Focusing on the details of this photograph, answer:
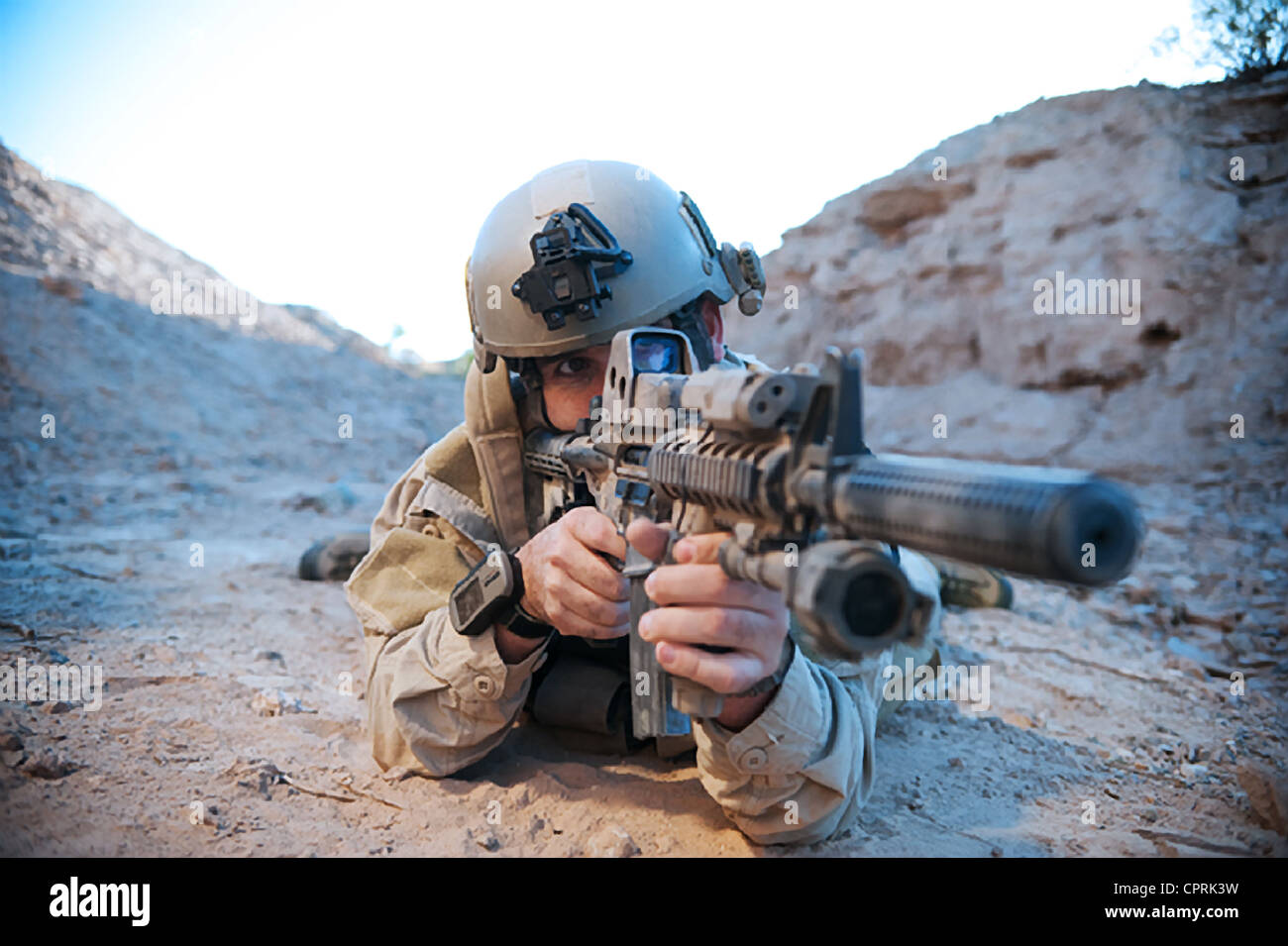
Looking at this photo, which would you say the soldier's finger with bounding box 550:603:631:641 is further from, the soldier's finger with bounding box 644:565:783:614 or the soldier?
the soldier's finger with bounding box 644:565:783:614

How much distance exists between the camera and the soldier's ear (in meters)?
3.01

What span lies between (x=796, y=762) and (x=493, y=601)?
84cm

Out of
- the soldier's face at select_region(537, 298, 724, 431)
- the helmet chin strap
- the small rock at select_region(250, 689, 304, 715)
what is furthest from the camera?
the small rock at select_region(250, 689, 304, 715)

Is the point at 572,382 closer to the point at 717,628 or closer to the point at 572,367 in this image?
the point at 572,367

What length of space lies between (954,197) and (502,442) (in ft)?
28.0

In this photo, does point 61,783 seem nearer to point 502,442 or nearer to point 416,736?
point 416,736

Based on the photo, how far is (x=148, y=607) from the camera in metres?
4.36

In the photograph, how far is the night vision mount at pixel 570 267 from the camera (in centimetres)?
259

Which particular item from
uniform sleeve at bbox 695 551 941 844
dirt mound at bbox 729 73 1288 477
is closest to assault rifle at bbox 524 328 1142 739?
uniform sleeve at bbox 695 551 941 844

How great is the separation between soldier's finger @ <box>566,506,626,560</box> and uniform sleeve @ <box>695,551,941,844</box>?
46 cm

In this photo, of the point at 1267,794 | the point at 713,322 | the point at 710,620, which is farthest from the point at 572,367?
the point at 1267,794

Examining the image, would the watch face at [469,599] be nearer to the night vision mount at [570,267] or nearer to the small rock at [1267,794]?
the night vision mount at [570,267]

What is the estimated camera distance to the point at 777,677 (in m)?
1.92
